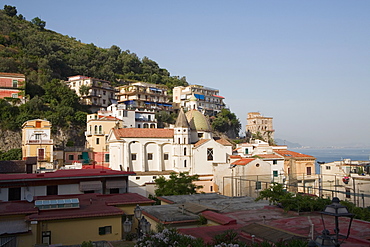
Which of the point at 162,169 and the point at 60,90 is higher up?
the point at 60,90

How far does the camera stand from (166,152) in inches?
1923

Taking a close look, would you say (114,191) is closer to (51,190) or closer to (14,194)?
(51,190)

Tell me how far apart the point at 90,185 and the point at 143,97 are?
63.0m

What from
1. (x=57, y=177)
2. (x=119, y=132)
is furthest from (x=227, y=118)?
(x=57, y=177)

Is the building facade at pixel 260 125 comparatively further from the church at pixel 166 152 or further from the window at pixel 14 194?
the window at pixel 14 194

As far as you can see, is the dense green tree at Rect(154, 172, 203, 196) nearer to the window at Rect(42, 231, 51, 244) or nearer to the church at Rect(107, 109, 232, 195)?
the church at Rect(107, 109, 232, 195)

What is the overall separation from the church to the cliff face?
17.3 m

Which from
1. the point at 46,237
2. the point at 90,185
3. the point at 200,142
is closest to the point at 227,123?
the point at 200,142

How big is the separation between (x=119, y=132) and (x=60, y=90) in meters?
28.1

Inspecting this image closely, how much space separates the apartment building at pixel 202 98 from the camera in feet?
318

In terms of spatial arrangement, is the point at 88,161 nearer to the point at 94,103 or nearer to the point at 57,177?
the point at 94,103

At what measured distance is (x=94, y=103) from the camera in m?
77.1

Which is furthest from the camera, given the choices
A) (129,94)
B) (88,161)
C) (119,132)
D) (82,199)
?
(129,94)

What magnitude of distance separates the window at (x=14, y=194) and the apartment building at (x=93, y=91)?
53.4 metres
